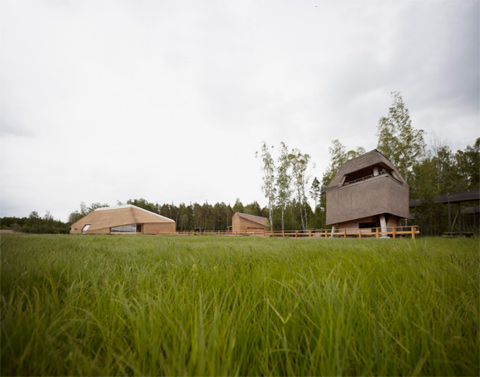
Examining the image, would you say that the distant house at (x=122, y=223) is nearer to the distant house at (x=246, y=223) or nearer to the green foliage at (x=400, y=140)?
the distant house at (x=246, y=223)

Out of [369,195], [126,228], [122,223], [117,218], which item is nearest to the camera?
[369,195]

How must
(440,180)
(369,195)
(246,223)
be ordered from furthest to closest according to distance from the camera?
(246,223) < (440,180) < (369,195)

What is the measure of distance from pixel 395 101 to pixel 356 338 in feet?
93.1

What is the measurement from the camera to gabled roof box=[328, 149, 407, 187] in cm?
1922

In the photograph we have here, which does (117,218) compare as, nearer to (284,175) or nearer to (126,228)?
(126,228)

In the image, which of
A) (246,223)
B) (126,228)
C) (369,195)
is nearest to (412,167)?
(369,195)

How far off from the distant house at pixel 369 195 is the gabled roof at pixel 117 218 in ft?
140

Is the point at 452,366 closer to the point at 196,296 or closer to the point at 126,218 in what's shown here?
the point at 196,296

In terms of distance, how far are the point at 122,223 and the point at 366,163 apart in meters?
49.9

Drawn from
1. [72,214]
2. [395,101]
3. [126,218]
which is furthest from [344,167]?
[72,214]

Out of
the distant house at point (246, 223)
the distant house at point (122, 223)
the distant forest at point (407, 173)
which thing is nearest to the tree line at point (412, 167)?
the distant forest at point (407, 173)

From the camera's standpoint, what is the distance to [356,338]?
3.19 feet

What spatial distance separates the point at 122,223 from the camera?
159 ft

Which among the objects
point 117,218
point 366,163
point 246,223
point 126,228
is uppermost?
point 366,163
